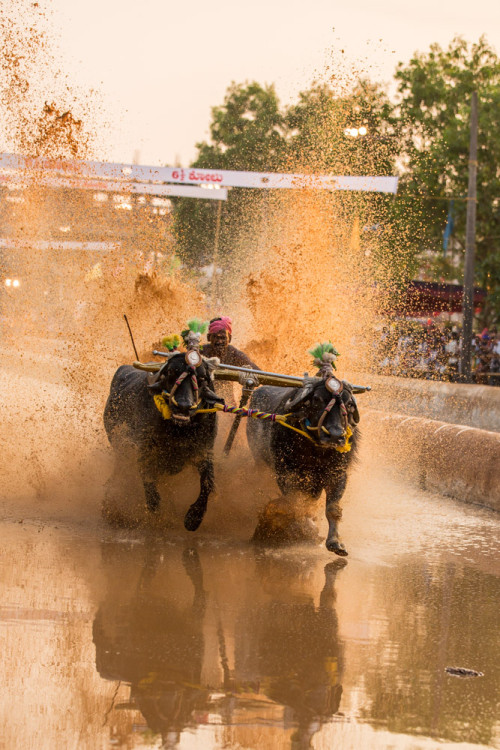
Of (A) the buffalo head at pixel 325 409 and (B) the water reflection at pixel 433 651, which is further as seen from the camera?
(A) the buffalo head at pixel 325 409

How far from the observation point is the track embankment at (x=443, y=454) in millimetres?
12023

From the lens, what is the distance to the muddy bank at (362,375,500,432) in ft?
67.4

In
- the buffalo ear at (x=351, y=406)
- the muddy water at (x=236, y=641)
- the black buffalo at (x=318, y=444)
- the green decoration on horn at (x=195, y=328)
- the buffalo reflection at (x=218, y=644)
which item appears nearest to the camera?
the muddy water at (x=236, y=641)

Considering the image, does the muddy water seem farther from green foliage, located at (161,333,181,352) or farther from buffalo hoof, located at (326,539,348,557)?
green foliage, located at (161,333,181,352)

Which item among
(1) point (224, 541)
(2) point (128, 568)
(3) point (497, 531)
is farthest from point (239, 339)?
(2) point (128, 568)

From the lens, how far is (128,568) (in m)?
7.66

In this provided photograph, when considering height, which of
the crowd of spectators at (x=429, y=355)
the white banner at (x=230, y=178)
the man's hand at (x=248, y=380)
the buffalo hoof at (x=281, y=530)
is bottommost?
the buffalo hoof at (x=281, y=530)

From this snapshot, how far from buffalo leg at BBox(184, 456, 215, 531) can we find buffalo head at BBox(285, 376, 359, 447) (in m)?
0.81

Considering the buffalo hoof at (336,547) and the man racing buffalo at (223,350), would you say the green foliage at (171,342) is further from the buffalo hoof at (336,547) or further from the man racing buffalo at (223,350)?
the buffalo hoof at (336,547)

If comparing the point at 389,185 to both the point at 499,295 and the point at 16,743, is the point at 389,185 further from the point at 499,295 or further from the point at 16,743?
the point at 16,743

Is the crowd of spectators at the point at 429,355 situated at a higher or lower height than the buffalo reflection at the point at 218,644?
higher

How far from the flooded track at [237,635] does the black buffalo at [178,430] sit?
41 cm

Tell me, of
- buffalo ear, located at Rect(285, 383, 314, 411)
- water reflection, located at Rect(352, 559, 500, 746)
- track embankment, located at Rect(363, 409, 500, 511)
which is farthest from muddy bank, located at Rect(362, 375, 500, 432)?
water reflection, located at Rect(352, 559, 500, 746)

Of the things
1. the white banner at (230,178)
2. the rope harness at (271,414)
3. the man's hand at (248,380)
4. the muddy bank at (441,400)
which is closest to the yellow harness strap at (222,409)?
the rope harness at (271,414)
